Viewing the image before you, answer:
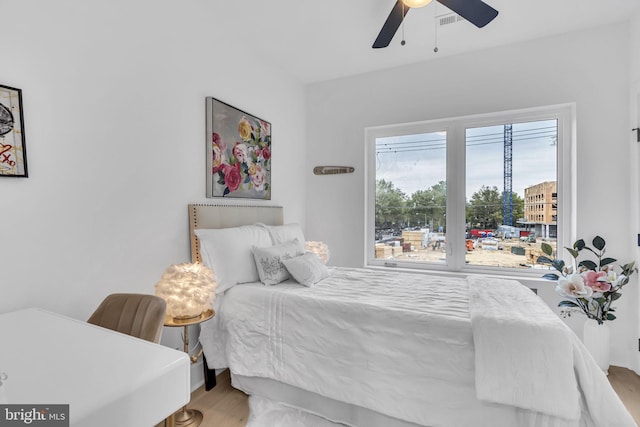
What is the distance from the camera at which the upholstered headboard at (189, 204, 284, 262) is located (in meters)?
2.27

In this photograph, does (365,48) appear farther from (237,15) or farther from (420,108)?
(237,15)

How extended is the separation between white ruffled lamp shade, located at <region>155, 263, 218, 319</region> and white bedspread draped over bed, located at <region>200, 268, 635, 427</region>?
328 millimetres

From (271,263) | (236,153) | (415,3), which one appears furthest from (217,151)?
(415,3)

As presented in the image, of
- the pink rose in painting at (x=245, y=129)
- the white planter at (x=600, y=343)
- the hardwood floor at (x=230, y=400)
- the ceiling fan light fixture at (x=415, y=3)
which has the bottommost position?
the hardwood floor at (x=230, y=400)

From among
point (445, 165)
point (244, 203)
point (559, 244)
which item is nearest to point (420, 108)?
point (445, 165)

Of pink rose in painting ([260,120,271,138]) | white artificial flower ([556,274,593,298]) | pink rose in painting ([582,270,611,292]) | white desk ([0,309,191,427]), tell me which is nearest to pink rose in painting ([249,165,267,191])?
pink rose in painting ([260,120,271,138])

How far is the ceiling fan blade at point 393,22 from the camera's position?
186 cm

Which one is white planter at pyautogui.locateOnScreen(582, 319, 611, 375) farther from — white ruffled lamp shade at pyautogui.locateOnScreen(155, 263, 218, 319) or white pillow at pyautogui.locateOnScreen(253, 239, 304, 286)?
white ruffled lamp shade at pyautogui.locateOnScreen(155, 263, 218, 319)

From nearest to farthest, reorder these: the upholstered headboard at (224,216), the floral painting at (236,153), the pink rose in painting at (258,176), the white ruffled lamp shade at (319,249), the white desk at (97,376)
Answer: the white desk at (97,376) < the upholstered headboard at (224,216) < the floral painting at (236,153) < the pink rose in painting at (258,176) < the white ruffled lamp shade at (319,249)

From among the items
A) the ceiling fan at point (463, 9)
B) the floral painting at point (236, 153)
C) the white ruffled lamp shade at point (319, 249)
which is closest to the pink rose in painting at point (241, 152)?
the floral painting at point (236, 153)

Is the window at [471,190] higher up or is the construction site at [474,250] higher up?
the window at [471,190]

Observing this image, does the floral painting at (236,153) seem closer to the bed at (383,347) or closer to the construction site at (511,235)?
the bed at (383,347)

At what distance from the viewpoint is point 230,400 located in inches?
83.4

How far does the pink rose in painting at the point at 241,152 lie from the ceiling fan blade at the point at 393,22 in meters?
1.35
